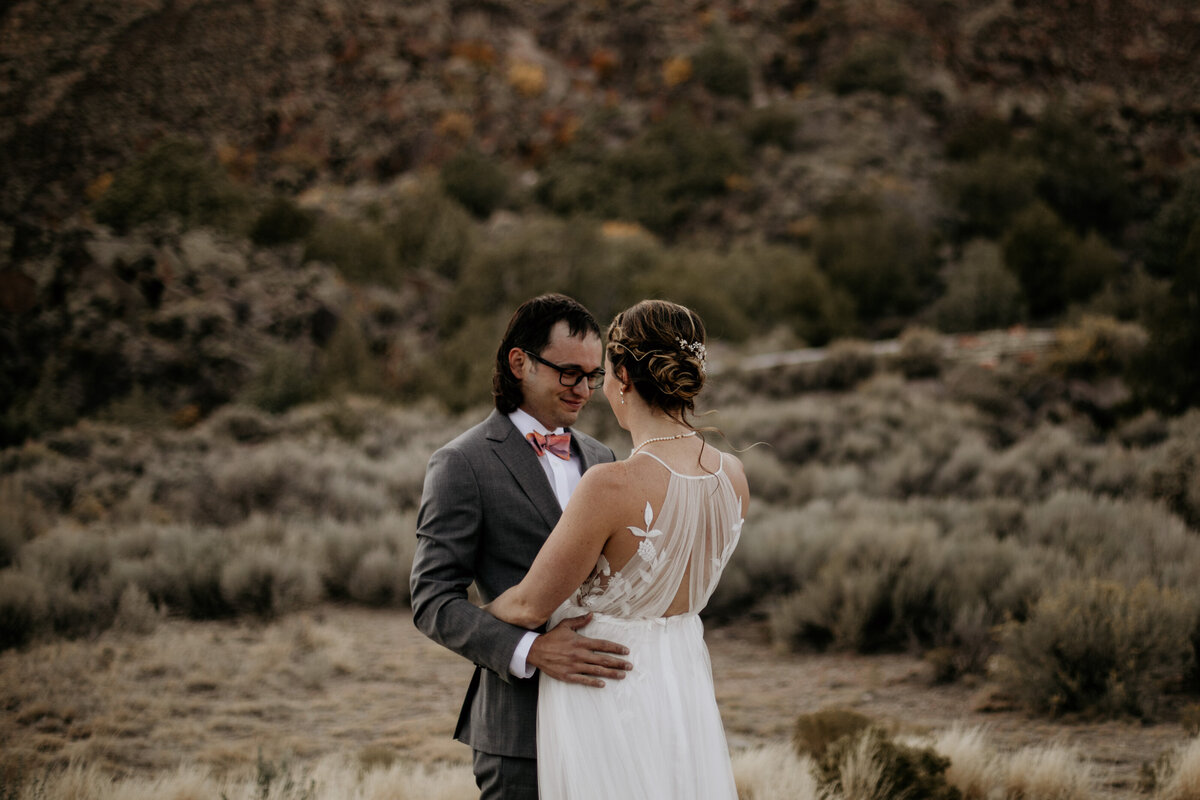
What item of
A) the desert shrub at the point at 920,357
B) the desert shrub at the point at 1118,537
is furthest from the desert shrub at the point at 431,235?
the desert shrub at the point at 1118,537

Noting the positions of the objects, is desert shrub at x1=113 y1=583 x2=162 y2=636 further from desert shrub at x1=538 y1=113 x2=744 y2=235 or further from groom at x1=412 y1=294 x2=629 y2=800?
desert shrub at x1=538 y1=113 x2=744 y2=235

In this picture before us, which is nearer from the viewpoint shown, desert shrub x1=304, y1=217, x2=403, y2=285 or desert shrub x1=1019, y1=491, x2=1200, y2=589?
desert shrub x1=1019, y1=491, x2=1200, y2=589

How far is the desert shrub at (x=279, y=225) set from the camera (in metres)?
25.2

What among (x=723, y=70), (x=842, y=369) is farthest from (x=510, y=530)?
(x=723, y=70)

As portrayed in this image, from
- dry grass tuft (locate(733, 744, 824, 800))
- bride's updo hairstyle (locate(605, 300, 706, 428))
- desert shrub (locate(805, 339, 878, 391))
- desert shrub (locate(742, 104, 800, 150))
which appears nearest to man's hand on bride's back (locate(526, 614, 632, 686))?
bride's updo hairstyle (locate(605, 300, 706, 428))

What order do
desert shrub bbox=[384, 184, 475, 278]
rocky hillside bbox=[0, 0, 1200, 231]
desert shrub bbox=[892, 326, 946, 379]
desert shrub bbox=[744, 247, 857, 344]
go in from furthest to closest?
rocky hillside bbox=[0, 0, 1200, 231], desert shrub bbox=[384, 184, 475, 278], desert shrub bbox=[744, 247, 857, 344], desert shrub bbox=[892, 326, 946, 379]

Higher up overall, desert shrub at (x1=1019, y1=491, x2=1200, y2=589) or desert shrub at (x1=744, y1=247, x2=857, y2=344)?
desert shrub at (x1=744, y1=247, x2=857, y2=344)

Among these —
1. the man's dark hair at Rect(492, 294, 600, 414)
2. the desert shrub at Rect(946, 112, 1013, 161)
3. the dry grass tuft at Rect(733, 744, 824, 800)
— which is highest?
the desert shrub at Rect(946, 112, 1013, 161)

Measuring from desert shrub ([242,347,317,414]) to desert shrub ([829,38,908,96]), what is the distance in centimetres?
3789

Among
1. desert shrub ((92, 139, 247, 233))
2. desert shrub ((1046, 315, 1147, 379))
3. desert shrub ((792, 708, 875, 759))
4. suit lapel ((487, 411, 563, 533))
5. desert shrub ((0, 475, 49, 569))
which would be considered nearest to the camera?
suit lapel ((487, 411, 563, 533))

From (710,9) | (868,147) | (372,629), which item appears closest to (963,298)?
(868,147)

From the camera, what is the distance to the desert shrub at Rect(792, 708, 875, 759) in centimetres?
464

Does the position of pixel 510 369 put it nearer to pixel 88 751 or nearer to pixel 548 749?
pixel 548 749

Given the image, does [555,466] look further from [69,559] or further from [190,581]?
[69,559]
